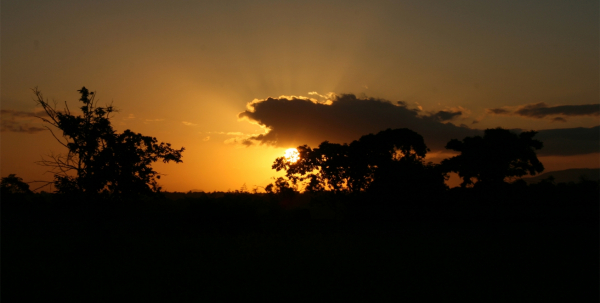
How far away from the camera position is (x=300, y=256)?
1513 centimetres

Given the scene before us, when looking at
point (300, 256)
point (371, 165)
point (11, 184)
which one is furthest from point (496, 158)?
point (11, 184)

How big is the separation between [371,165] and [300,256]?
1844 centimetres

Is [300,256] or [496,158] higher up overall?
[496,158]

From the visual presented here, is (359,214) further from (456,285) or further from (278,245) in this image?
(456,285)

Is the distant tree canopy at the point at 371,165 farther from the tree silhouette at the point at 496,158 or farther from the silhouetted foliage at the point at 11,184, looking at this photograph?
the silhouetted foliage at the point at 11,184

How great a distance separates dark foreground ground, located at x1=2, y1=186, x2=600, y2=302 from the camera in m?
10.4

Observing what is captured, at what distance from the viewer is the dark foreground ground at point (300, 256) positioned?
10.4 metres

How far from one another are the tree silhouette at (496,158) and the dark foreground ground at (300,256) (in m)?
4.09

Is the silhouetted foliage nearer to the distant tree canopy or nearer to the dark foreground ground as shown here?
the dark foreground ground

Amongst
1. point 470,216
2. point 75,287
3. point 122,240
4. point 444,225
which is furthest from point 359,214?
point 75,287

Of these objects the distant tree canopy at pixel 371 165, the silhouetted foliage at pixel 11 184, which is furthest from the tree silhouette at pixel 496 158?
the silhouetted foliage at pixel 11 184

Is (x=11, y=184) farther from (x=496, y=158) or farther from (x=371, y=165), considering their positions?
(x=496, y=158)

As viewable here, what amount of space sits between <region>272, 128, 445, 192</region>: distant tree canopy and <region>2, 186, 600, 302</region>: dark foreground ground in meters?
3.30

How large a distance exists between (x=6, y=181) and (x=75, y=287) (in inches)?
1667
